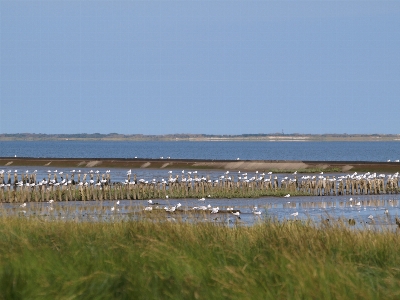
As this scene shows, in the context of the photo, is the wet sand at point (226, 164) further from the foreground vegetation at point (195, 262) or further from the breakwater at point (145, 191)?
the foreground vegetation at point (195, 262)

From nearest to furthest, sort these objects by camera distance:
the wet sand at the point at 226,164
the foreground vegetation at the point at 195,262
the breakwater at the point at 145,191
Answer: the foreground vegetation at the point at 195,262 → the breakwater at the point at 145,191 → the wet sand at the point at 226,164

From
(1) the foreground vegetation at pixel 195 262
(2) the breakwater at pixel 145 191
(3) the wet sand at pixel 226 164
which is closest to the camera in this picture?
(1) the foreground vegetation at pixel 195 262

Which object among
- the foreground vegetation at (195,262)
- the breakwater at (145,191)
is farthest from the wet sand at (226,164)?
the foreground vegetation at (195,262)

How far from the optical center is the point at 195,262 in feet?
34.6

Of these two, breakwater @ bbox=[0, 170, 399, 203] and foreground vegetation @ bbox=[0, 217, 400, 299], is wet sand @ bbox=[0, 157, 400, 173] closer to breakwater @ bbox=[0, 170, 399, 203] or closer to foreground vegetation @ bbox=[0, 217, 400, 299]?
breakwater @ bbox=[0, 170, 399, 203]

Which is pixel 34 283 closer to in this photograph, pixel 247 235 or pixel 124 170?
pixel 247 235

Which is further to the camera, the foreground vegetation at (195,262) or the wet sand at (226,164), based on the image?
the wet sand at (226,164)

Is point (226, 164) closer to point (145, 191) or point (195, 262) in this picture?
point (145, 191)

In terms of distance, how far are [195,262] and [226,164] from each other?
77646 millimetres

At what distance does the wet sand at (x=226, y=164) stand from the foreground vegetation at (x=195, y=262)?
60941 mm

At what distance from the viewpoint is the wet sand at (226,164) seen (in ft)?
246

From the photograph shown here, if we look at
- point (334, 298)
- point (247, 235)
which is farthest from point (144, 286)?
point (247, 235)

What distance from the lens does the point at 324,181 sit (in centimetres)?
5091

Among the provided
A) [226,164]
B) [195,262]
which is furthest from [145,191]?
[226,164]
